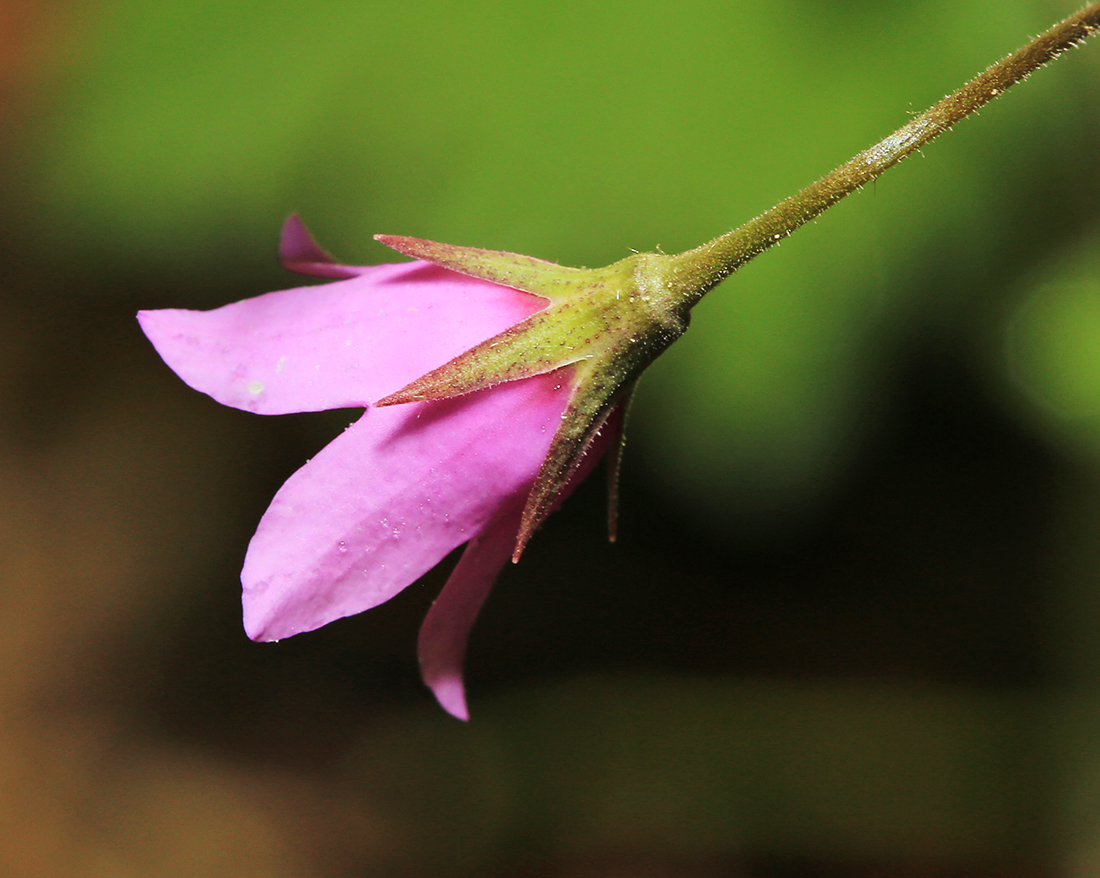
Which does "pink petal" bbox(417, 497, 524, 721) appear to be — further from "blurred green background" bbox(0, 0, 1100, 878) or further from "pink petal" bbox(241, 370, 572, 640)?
"blurred green background" bbox(0, 0, 1100, 878)

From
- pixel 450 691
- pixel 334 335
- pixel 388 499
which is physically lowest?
pixel 450 691

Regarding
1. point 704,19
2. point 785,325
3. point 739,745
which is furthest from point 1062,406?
point 739,745

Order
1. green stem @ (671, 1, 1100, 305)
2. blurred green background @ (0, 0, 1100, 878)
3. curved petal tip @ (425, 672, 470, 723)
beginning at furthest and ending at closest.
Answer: blurred green background @ (0, 0, 1100, 878)
curved petal tip @ (425, 672, 470, 723)
green stem @ (671, 1, 1100, 305)

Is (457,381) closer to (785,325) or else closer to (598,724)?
(785,325)

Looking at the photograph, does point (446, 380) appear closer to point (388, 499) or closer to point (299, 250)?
point (388, 499)

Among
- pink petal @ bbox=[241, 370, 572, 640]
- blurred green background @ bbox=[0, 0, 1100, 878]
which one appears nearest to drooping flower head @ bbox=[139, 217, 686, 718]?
pink petal @ bbox=[241, 370, 572, 640]

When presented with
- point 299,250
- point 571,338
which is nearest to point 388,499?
point 571,338

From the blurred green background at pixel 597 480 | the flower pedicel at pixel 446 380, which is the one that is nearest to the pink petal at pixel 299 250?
the flower pedicel at pixel 446 380
